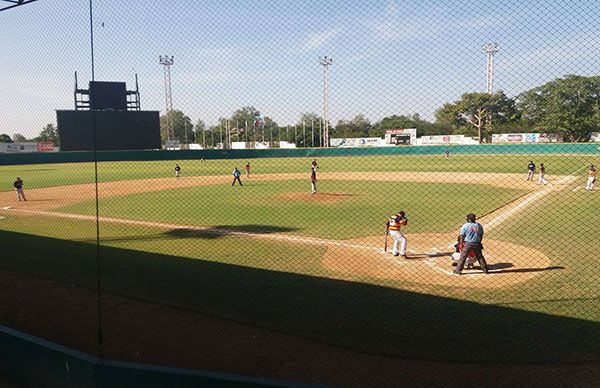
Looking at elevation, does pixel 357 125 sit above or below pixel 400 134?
below

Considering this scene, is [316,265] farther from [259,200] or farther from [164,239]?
[259,200]

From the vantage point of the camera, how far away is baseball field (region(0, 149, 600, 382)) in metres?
6.95

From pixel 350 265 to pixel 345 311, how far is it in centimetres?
283

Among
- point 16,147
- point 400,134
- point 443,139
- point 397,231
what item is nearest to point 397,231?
point 397,231

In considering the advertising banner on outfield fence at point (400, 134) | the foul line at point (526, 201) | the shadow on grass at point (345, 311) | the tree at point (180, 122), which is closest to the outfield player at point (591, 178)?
the foul line at point (526, 201)

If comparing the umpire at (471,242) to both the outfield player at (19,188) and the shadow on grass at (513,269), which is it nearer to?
the shadow on grass at (513,269)

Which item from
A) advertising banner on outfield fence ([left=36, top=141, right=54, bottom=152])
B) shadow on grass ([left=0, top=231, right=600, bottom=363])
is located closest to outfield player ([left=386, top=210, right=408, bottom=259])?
shadow on grass ([left=0, top=231, right=600, bottom=363])

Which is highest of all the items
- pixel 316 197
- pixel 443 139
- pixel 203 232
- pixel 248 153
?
pixel 443 139

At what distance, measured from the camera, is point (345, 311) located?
7.86m

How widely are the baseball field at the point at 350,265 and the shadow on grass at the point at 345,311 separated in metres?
0.03

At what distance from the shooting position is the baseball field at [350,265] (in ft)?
22.8

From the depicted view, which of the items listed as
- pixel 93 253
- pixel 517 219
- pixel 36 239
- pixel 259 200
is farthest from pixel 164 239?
pixel 517 219

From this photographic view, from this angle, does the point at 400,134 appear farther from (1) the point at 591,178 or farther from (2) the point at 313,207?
(2) the point at 313,207

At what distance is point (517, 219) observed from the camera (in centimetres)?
1645
